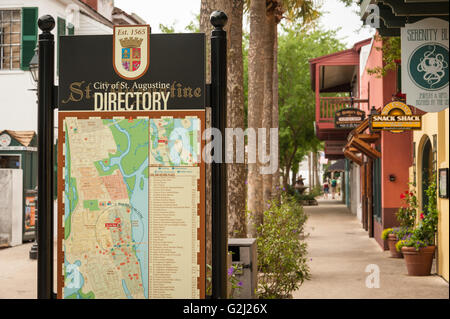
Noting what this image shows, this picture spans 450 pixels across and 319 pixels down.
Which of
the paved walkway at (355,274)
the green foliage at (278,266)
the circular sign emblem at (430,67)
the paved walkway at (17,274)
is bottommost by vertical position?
the paved walkway at (355,274)

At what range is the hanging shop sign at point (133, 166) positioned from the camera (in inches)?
139

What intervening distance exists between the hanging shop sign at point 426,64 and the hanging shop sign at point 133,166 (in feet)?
13.2

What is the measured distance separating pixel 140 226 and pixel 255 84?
8.66 meters

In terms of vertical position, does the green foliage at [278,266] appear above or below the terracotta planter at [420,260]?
above

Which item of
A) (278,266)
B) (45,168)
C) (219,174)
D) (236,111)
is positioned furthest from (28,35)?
(219,174)

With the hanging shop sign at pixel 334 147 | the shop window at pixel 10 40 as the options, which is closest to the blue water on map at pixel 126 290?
the shop window at pixel 10 40

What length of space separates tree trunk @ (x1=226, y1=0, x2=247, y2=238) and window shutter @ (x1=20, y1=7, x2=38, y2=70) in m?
12.4

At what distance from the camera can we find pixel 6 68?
757 inches

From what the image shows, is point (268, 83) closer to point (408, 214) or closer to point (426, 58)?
point (408, 214)

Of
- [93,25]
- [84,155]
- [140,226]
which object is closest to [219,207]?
[140,226]

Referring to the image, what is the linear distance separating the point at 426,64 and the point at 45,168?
473 centimetres

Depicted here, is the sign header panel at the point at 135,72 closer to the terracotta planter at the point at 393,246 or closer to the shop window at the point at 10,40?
the terracotta planter at the point at 393,246

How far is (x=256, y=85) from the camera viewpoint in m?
11.9

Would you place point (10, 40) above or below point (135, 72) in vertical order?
above
